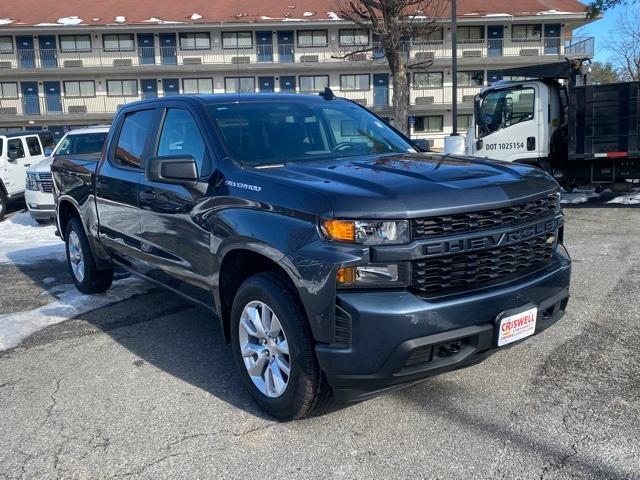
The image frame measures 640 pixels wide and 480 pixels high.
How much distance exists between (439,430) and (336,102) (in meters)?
2.80

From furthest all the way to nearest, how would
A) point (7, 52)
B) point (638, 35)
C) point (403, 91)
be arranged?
1. point (7, 52)
2. point (638, 35)
3. point (403, 91)

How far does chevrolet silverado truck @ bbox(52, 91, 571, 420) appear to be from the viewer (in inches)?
113

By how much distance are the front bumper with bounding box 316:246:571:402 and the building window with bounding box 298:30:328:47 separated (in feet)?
137

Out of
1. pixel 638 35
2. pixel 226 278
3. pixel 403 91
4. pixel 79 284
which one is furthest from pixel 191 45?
pixel 226 278

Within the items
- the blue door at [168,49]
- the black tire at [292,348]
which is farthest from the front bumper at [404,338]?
the blue door at [168,49]

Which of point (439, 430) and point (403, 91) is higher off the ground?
point (403, 91)

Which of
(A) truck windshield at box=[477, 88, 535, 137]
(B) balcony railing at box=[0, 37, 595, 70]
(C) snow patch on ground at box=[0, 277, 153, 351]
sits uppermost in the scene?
(B) balcony railing at box=[0, 37, 595, 70]

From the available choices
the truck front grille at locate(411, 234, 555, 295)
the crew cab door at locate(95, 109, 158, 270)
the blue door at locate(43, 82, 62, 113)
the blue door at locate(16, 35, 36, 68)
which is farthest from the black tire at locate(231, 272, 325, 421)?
the blue door at locate(16, 35, 36, 68)

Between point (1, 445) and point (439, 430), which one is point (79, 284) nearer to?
point (1, 445)

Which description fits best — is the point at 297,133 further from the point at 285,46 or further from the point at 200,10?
the point at 200,10

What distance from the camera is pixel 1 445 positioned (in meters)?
3.27

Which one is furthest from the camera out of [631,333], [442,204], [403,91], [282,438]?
[403,91]

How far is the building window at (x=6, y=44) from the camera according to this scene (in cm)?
4206

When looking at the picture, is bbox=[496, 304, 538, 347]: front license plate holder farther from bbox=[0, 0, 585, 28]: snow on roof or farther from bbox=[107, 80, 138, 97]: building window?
bbox=[107, 80, 138, 97]: building window
